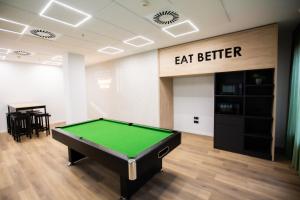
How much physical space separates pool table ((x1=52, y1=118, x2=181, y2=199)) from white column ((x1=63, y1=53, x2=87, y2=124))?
6.76 feet

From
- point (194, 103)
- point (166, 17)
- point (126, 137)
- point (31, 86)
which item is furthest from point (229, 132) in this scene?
point (31, 86)

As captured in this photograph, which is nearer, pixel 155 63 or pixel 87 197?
pixel 87 197

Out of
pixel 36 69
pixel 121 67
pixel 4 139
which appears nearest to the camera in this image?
pixel 4 139

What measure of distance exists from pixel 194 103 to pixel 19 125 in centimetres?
588

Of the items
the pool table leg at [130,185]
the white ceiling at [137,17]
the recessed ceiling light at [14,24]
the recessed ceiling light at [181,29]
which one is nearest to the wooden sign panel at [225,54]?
the white ceiling at [137,17]

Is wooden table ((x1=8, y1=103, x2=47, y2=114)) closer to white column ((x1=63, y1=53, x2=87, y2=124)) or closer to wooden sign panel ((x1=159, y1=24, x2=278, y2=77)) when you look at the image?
white column ((x1=63, y1=53, x2=87, y2=124))

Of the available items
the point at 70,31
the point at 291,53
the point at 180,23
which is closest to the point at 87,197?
the point at 70,31

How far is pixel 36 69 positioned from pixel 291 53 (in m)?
8.97

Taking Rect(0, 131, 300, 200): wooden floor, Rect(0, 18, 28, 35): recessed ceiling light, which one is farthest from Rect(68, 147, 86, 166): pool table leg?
Rect(0, 18, 28, 35): recessed ceiling light

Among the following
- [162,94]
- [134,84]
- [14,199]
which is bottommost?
[14,199]

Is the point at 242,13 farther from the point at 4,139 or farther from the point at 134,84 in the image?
the point at 4,139

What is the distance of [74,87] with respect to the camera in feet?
16.8

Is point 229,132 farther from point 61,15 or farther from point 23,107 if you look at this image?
point 23,107

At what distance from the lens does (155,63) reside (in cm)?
500
